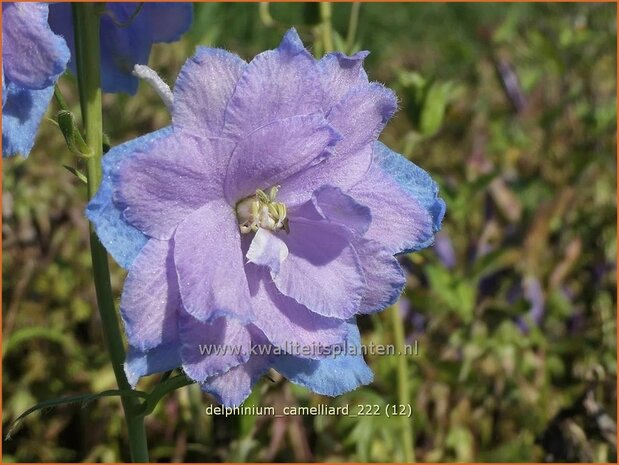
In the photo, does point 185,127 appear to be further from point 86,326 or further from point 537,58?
point 537,58

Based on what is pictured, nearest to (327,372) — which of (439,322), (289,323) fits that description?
(289,323)

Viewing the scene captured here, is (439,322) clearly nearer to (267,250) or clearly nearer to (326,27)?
(326,27)

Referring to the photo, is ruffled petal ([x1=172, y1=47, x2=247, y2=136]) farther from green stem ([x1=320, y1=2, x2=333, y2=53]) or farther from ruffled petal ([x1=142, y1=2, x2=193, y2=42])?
green stem ([x1=320, y1=2, x2=333, y2=53])

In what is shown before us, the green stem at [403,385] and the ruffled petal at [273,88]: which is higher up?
the ruffled petal at [273,88]

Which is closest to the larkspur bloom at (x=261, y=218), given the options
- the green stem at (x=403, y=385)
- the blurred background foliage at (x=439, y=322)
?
the blurred background foliage at (x=439, y=322)

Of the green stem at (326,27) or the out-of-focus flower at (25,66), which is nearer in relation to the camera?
the out-of-focus flower at (25,66)

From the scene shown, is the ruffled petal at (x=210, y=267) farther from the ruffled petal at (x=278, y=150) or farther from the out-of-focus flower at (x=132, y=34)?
the out-of-focus flower at (x=132, y=34)

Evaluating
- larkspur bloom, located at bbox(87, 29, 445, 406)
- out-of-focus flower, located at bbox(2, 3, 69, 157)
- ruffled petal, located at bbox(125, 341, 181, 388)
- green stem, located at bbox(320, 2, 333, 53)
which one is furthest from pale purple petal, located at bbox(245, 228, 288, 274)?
green stem, located at bbox(320, 2, 333, 53)
